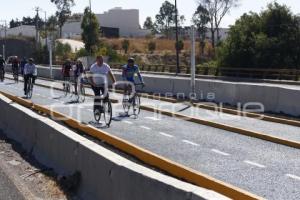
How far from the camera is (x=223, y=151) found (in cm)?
1202

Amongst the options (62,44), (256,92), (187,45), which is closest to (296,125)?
(256,92)

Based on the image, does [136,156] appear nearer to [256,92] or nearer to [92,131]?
[92,131]

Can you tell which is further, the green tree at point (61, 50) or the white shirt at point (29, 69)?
the green tree at point (61, 50)

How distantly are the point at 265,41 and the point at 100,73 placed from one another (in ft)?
134

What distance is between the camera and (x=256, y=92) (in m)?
20.6

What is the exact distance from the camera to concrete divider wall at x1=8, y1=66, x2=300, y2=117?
18.7 meters

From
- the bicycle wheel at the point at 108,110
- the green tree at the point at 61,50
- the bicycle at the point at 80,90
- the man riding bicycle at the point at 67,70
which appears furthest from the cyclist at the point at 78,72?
the green tree at the point at 61,50

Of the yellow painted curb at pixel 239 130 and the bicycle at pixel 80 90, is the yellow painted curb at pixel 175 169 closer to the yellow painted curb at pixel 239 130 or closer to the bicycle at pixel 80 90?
the yellow painted curb at pixel 239 130

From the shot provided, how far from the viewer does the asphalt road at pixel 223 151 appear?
9.14 m

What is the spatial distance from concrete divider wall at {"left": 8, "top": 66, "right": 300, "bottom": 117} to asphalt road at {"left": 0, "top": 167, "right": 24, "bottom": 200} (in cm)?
1090

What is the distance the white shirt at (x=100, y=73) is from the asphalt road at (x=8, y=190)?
5729 millimetres

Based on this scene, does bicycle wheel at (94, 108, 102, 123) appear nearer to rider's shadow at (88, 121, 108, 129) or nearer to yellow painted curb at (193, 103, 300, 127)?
rider's shadow at (88, 121, 108, 129)

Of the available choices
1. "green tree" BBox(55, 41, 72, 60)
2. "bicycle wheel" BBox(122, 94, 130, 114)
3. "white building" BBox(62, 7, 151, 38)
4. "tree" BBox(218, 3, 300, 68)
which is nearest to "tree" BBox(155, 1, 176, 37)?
"white building" BBox(62, 7, 151, 38)

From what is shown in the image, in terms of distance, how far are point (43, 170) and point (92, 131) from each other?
3.80 m
